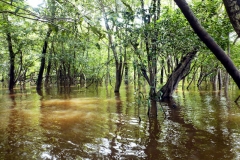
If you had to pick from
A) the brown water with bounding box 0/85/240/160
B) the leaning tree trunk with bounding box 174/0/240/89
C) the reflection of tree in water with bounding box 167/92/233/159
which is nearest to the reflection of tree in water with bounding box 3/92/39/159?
the brown water with bounding box 0/85/240/160

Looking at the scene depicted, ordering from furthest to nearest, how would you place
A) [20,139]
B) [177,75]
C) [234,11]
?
[177,75] < [20,139] < [234,11]

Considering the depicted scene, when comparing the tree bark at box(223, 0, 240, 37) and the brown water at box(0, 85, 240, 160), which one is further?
the brown water at box(0, 85, 240, 160)

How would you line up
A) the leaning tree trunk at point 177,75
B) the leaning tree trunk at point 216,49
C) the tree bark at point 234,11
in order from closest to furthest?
the tree bark at point 234,11
the leaning tree trunk at point 216,49
the leaning tree trunk at point 177,75

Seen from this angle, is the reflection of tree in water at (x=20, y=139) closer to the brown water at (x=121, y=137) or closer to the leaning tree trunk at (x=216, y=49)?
the brown water at (x=121, y=137)

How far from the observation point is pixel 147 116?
30.2 ft

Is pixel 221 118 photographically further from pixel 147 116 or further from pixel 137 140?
pixel 137 140

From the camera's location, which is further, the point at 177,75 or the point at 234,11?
the point at 177,75

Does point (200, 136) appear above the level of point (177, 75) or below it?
below

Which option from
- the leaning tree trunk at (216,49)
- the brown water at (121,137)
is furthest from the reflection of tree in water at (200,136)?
the leaning tree trunk at (216,49)

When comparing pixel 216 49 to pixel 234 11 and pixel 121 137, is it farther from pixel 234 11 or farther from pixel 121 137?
pixel 121 137

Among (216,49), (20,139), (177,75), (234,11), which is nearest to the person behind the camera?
(234,11)

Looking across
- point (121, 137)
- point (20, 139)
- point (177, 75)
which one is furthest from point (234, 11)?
point (177, 75)

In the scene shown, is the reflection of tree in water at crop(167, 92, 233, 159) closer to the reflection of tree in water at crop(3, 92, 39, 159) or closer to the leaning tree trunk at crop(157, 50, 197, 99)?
the reflection of tree in water at crop(3, 92, 39, 159)

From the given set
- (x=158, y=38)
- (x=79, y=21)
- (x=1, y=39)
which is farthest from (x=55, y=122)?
(x=1, y=39)
